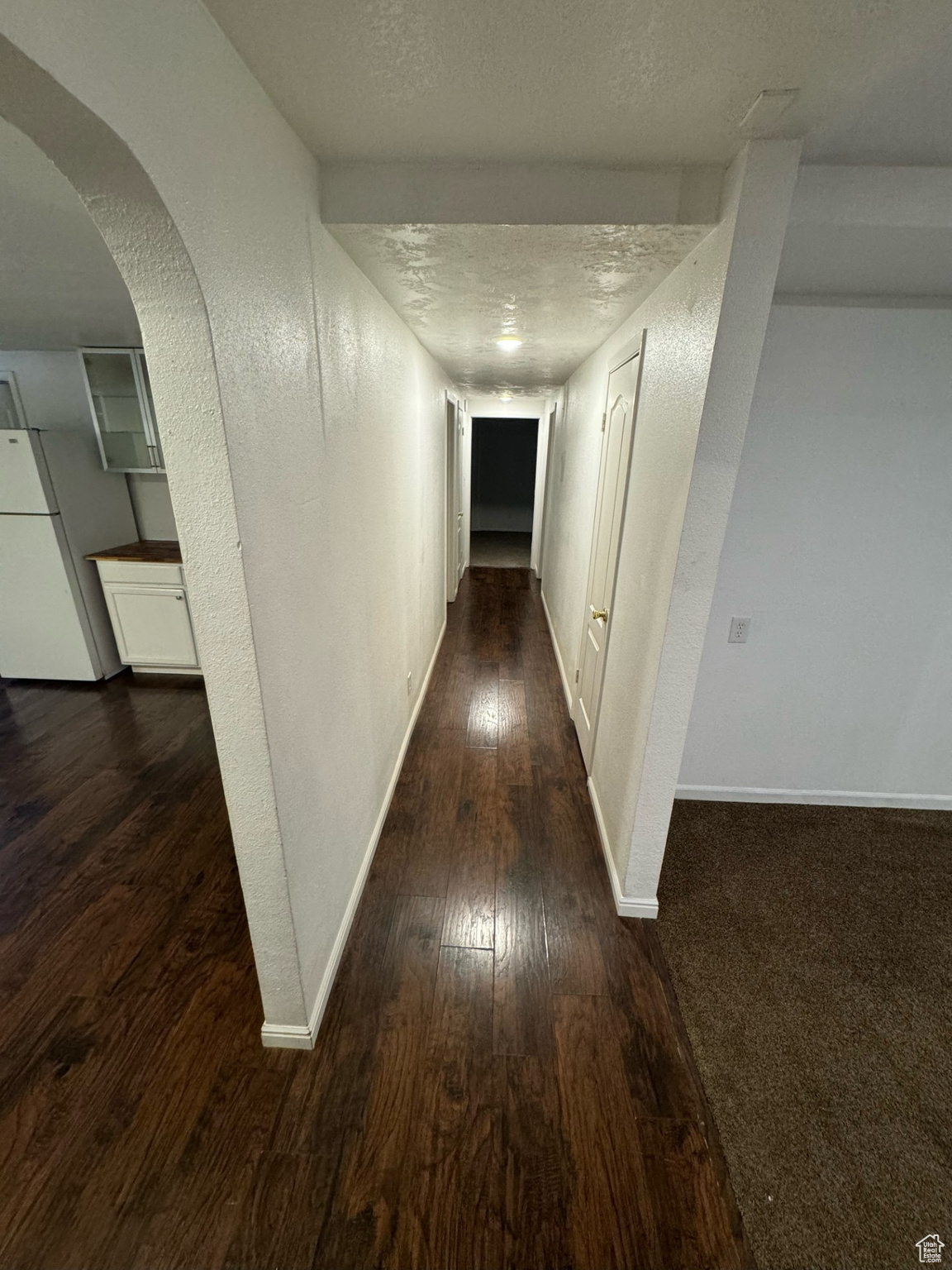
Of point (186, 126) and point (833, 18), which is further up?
point (833, 18)

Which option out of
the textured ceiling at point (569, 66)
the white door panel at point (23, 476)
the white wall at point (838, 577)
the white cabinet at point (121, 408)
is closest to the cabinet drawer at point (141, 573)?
the white door panel at point (23, 476)

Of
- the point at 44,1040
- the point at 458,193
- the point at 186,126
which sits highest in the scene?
the point at 458,193

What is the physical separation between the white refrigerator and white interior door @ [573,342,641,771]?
11.0 feet

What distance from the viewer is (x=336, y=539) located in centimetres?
145

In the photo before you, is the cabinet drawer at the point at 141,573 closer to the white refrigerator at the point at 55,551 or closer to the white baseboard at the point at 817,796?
the white refrigerator at the point at 55,551

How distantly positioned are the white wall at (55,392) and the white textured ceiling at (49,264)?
461 millimetres

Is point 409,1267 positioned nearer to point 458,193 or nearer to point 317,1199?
point 317,1199

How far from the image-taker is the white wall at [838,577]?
71.9 inches

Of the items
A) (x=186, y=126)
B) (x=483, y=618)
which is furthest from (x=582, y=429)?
(x=186, y=126)

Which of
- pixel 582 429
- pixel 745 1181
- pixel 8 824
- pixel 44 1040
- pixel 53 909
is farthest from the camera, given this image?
pixel 582 429

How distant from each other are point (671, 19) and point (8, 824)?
3341mm

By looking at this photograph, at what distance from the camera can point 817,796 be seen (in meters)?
2.42

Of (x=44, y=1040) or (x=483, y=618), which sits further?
(x=483, y=618)

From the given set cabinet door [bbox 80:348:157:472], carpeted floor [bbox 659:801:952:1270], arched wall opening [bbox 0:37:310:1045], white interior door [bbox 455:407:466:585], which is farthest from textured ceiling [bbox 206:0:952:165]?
white interior door [bbox 455:407:466:585]
